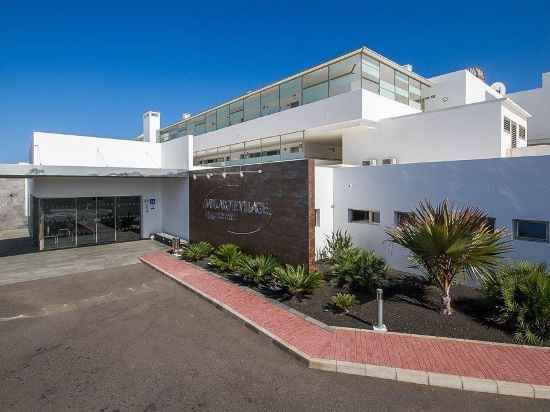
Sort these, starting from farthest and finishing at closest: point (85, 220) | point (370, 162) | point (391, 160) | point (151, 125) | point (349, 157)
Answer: point (151, 125)
point (85, 220)
point (349, 157)
point (370, 162)
point (391, 160)

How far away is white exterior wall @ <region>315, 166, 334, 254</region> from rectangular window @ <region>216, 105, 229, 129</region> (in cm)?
1260

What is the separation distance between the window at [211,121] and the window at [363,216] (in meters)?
15.7

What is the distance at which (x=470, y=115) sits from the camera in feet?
40.0

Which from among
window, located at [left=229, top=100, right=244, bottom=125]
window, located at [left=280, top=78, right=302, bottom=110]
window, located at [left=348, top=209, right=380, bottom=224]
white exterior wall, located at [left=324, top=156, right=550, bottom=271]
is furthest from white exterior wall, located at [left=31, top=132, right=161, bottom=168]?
window, located at [left=348, top=209, right=380, bottom=224]

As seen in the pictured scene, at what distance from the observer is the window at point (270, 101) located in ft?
63.5

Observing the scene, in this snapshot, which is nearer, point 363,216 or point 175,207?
point 363,216

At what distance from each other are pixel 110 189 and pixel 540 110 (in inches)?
1049

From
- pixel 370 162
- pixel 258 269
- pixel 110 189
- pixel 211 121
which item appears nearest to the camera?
pixel 258 269

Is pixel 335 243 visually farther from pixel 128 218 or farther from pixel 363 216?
pixel 128 218

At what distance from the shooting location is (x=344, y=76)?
15609mm

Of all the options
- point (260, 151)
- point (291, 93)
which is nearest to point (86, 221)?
point (260, 151)

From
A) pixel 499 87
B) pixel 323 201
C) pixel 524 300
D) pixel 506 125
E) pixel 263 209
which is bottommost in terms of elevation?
pixel 524 300

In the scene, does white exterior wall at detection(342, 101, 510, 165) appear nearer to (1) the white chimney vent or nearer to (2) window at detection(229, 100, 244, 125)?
(2) window at detection(229, 100, 244, 125)

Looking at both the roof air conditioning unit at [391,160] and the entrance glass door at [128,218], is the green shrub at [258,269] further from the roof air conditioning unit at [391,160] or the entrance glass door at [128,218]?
the entrance glass door at [128,218]
